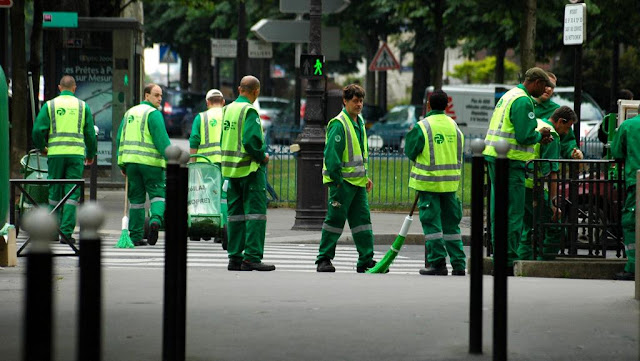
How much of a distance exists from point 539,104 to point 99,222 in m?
10.0

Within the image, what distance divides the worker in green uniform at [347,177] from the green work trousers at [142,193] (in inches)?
105

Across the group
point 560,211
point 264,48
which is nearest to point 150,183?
point 560,211

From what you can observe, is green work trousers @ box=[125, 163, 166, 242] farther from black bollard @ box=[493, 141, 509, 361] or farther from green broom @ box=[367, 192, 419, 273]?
black bollard @ box=[493, 141, 509, 361]

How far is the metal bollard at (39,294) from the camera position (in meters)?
3.02

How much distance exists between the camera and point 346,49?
48812 millimetres

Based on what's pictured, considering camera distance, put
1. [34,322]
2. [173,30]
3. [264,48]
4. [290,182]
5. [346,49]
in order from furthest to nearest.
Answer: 1. [173,30]
2. [346,49]
3. [264,48]
4. [290,182]
5. [34,322]

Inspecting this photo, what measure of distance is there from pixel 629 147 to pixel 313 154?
6.24m

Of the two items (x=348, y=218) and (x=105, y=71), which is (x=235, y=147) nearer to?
(x=348, y=218)

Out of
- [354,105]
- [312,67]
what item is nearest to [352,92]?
[354,105]

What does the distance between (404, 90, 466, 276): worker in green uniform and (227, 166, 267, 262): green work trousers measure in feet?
4.35

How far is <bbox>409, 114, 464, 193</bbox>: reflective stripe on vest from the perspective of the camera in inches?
445

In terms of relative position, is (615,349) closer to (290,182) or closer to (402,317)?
(402,317)

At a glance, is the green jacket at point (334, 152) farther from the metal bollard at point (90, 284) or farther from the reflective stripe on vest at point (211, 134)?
the metal bollard at point (90, 284)

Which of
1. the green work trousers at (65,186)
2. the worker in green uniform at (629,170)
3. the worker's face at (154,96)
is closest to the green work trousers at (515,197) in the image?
the worker in green uniform at (629,170)
